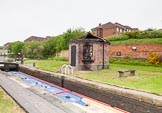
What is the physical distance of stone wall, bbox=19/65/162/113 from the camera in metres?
9.09

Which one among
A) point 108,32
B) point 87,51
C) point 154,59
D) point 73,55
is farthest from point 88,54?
point 108,32

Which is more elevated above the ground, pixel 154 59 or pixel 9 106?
pixel 154 59

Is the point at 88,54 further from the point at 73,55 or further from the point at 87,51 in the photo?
the point at 73,55

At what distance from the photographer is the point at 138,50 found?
26.3 meters

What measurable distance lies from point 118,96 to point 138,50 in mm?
16186

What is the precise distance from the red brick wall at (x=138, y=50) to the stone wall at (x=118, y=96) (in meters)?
11.5

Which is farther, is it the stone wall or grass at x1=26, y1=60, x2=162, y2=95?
grass at x1=26, y1=60, x2=162, y2=95

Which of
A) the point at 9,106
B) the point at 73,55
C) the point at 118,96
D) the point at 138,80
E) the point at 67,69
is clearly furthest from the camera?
the point at 73,55

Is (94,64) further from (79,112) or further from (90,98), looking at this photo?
(79,112)

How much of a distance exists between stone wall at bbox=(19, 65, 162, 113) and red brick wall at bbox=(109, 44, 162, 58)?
1153 centimetres

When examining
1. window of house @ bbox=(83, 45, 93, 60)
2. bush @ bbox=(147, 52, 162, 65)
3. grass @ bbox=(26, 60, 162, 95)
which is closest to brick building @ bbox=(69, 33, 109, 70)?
window of house @ bbox=(83, 45, 93, 60)

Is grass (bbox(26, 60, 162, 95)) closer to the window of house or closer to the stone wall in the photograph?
the stone wall

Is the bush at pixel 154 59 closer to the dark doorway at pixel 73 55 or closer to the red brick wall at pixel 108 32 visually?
the dark doorway at pixel 73 55

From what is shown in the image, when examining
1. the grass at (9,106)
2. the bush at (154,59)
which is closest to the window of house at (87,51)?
the bush at (154,59)
